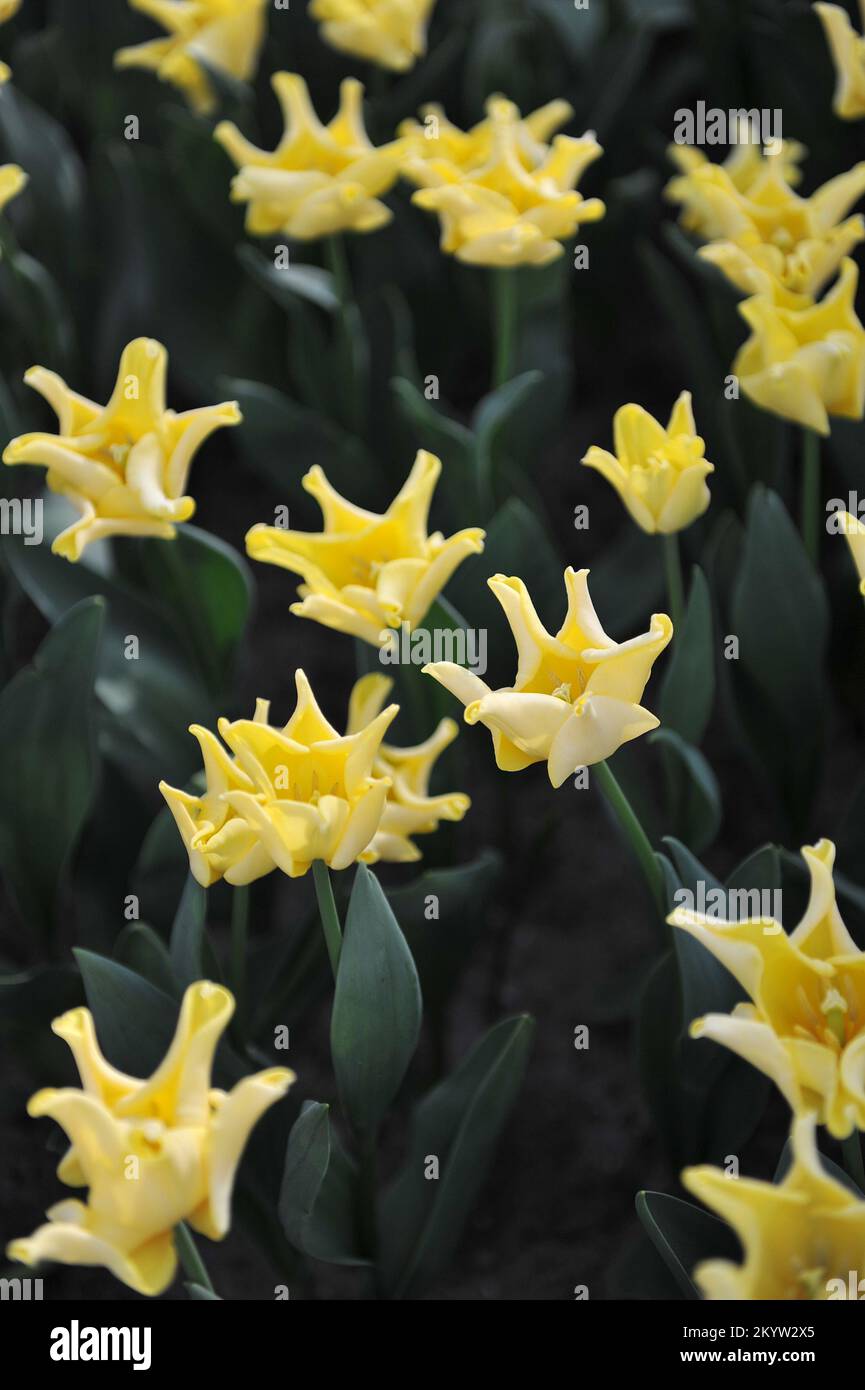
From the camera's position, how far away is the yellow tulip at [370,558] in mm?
1030

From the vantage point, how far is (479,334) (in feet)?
6.16

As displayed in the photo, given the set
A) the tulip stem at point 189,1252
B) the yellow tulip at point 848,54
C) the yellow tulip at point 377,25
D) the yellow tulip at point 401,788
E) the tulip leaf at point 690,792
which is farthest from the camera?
the yellow tulip at point 377,25

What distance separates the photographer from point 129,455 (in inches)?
42.4

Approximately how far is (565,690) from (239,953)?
1.15ft

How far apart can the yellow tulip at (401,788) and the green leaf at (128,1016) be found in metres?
0.17

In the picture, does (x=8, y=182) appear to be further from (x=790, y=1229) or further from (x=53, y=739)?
(x=790, y=1229)

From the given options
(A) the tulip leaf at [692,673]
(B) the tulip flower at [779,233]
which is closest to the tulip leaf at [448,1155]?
(A) the tulip leaf at [692,673]

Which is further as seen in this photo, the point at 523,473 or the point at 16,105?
the point at 16,105

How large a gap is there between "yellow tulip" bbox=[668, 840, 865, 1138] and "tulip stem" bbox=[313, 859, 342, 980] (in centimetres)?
20

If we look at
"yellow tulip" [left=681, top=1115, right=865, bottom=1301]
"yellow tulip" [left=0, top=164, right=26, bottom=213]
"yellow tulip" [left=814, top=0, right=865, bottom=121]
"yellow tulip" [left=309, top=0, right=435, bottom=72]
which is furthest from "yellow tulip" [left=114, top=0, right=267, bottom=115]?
"yellow tulip" [left=681, top=1115, right=865, bottom=1301]

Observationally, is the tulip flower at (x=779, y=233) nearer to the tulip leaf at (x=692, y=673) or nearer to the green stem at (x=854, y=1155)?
the tulip leaf at (x=692, y=673)

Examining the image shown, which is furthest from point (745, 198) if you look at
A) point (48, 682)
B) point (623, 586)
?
point (48, 682)
